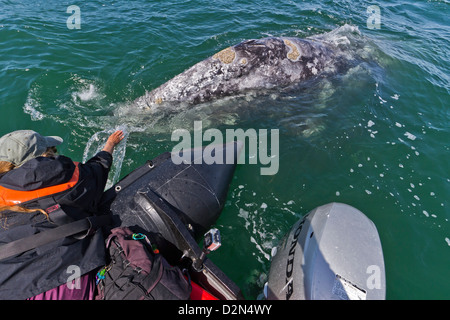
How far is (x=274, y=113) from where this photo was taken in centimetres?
682

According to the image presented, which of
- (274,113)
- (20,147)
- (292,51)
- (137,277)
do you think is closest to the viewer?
(137,277)

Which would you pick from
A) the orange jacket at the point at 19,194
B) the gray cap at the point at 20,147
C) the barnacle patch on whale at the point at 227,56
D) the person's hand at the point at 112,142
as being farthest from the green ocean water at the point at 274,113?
the orange jacket at the point at 19,194

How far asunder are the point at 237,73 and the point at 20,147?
15.7 feet

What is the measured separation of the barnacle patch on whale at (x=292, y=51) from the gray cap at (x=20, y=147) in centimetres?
586

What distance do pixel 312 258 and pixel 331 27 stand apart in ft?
34.5

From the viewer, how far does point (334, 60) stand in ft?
25.5

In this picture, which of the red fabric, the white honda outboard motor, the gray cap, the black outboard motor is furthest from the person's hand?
the white honda outboard motor

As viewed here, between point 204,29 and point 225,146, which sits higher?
point 204,29

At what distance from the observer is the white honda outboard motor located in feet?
10.4

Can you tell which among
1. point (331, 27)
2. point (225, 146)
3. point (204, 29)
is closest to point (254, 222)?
point (225, 146)

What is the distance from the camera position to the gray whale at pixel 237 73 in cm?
654

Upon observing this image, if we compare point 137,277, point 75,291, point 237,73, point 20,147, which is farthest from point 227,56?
point 75,291

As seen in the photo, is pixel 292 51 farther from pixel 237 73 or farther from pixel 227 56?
pixel 227 56
